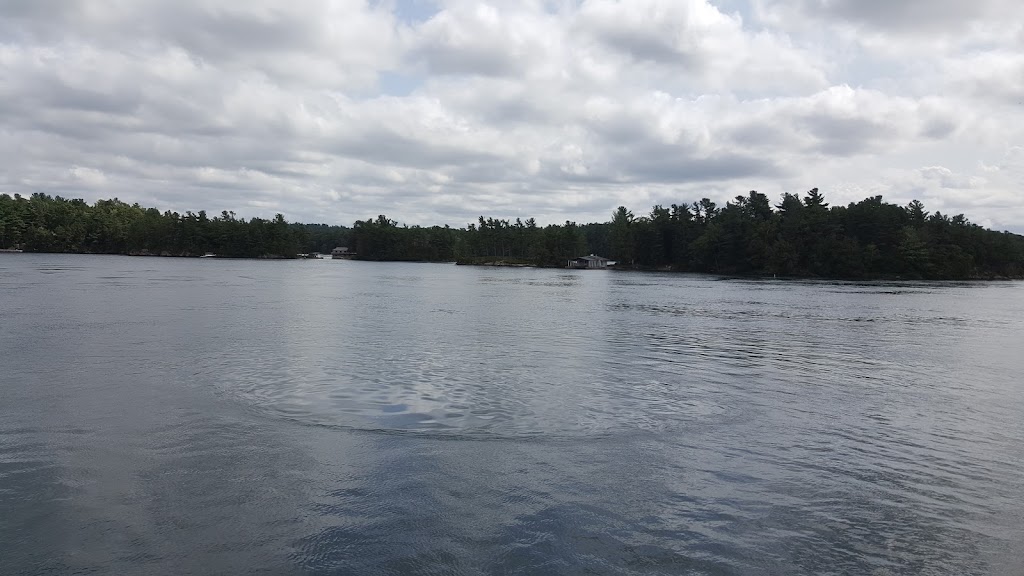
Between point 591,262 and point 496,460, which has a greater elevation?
point 591,262

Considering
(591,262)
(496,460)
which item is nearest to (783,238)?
(591,262)

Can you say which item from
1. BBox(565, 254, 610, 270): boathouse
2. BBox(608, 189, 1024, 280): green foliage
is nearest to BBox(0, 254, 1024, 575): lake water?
BBox(608, 189, 1024, 280): green foliage

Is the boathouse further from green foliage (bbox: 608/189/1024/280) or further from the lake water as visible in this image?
the lake water

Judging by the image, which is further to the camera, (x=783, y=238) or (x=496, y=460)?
(x=783, y=238)

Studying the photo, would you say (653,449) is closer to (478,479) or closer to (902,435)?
(478,479)

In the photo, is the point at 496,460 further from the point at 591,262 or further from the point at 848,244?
the point at 591,262

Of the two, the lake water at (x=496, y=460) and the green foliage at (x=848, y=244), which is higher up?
the green foliage at (x=848, y=244)

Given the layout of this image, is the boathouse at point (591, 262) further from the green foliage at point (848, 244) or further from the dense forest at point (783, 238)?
the green foliage at point (848, 244)

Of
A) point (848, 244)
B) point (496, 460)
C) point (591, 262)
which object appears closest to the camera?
point (496, 460)

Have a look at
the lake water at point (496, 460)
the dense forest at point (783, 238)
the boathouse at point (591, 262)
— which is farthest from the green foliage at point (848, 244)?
the lake water at point (496, 460)

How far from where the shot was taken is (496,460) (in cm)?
1110

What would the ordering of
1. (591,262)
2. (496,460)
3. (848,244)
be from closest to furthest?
(496,460) → (848,244) → (591,262)

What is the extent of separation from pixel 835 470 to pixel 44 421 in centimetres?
1490

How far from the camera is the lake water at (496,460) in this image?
7688 millimetres
